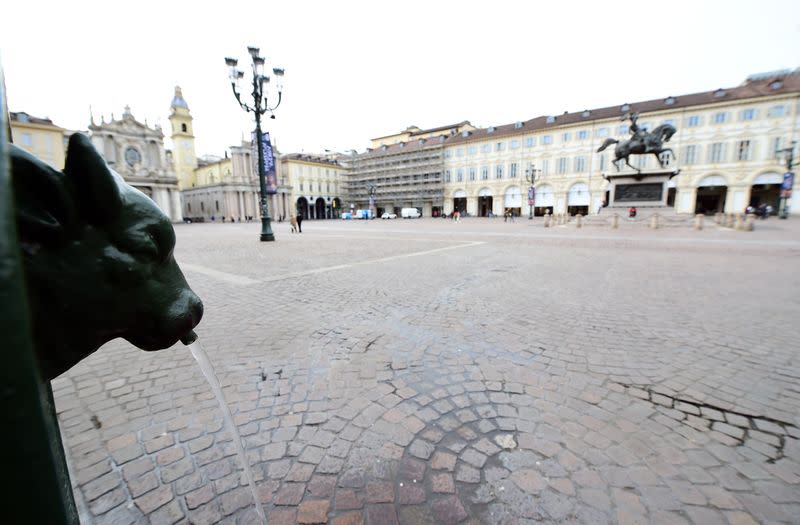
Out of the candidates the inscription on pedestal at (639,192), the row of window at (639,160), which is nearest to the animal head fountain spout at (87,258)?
the inscription on pedestal at (639,192)

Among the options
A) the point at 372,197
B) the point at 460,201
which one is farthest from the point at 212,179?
the point at 460,201

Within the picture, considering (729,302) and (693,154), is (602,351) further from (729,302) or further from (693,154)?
(693,154)

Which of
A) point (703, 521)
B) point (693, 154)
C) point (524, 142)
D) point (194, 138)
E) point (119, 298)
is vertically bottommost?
point (703, 521)

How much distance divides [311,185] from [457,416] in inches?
3099

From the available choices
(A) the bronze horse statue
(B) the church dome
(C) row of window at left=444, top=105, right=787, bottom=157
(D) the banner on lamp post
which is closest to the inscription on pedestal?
(A) the bronze horse statue

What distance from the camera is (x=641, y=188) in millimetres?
24250

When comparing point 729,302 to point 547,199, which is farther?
point 547,199

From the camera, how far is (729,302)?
5.93 metres

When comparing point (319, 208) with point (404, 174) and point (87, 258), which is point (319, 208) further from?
point (87, 258)

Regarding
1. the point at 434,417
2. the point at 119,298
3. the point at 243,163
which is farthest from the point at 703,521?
the point at 243,163

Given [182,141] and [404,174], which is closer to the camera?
[404,174]

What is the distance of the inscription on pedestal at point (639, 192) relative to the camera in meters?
23.6

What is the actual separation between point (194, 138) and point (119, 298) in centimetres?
8935

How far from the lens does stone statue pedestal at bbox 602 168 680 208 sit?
76.4 feet
